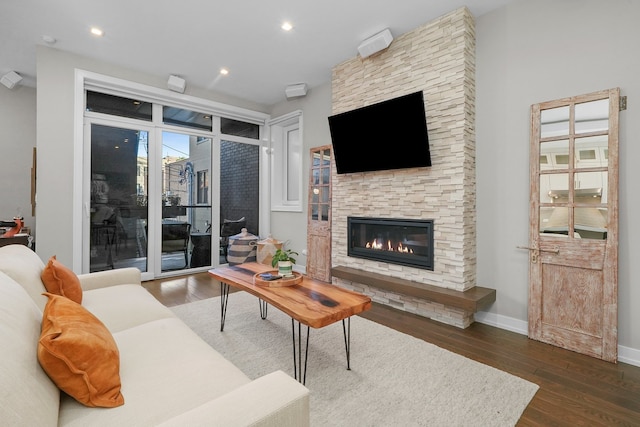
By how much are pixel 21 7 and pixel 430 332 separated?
4.72 metres

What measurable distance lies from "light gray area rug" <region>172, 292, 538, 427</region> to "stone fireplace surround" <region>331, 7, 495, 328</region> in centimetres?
57

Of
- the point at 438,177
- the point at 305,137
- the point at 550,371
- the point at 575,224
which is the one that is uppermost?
the point at 305,137

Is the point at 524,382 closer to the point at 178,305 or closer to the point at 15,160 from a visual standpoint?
the point at 178,305

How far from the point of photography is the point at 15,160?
4.51m

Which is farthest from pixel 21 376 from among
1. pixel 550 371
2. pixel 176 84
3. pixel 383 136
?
pixel 176 84

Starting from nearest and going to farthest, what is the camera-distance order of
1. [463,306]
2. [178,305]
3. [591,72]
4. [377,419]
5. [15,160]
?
[377,419]
[591,72]
[463,306]
[178,305]
[15,160]

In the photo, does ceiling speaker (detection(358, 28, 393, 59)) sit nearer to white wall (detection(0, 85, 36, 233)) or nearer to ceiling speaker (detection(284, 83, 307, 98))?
ceiling speaker (detection(284, 83, 307, 98))

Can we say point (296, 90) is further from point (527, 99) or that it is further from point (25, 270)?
point (25, 270)

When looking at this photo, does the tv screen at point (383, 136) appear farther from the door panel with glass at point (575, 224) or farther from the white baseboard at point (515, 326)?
the white baseboard at point (515, 326)

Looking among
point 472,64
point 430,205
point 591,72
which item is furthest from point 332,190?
point 591,72

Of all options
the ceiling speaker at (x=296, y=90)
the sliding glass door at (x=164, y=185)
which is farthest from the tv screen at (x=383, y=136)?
the sliding glass door at (x=164, y=185)

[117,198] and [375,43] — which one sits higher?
[375,43]

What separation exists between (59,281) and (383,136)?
2.95 m

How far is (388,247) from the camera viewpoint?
354cm
